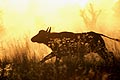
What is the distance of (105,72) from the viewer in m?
7.50

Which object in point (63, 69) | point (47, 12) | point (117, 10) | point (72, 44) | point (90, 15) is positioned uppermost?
point (47, 12)

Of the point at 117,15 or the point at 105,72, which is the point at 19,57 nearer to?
the point at 105,72

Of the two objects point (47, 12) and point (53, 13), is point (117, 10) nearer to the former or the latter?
point (53, 13)

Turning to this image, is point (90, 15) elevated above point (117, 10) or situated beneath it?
situated beneath

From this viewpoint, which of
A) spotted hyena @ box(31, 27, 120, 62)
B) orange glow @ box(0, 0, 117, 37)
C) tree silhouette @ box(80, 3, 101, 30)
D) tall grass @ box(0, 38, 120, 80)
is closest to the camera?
tall grass @ box(0, 38, 120, 80)

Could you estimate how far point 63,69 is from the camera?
24.5 feet

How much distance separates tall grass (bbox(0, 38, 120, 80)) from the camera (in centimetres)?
734

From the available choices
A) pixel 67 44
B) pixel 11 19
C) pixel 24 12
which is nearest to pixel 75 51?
pixel 67 44

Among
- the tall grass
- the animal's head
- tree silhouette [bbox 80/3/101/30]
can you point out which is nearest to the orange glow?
tree silhouette [bbox 80/3/101/30]

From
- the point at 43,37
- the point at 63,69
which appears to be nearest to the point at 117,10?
the point at 43,37

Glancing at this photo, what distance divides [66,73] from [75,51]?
85cm

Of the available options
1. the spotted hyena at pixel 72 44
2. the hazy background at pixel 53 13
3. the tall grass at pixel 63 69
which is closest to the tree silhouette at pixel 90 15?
the hazy background at pixel 53 13

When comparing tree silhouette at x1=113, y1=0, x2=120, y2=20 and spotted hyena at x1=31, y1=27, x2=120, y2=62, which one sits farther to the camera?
tree silhouette at x1=113, y1=0, x2=120, y2=20

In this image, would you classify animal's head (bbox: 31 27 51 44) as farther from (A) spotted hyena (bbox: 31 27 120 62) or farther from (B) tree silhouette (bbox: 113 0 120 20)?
(B) tree silhouette (bbox: 113 0 120 20)
